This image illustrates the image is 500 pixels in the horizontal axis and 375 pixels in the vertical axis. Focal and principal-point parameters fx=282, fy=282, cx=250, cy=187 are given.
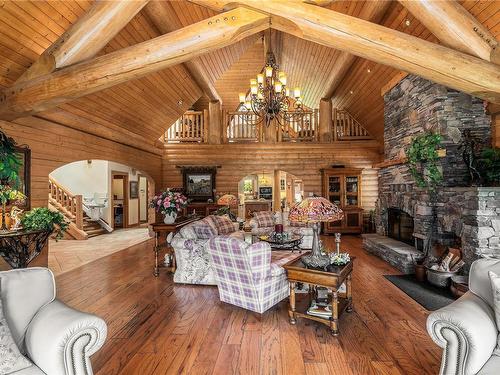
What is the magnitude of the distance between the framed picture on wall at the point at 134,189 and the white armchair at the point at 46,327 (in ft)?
34.5

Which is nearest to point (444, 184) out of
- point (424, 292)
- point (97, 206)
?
point (424, 292)

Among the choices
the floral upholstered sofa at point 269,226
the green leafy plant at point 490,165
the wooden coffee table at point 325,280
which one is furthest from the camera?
the floral upholstered sofa at point 269,226

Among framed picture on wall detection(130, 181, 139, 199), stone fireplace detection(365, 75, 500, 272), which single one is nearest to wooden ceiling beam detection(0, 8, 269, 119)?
stone fireplace detection(365, 75, 500, 272)

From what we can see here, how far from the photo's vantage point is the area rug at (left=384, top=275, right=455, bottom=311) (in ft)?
11.7

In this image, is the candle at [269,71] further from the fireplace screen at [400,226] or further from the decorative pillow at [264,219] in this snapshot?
the fireplace screen at [400,226]

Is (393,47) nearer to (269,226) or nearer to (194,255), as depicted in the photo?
(194,255)

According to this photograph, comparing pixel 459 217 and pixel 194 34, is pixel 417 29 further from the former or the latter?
pixel 194 34

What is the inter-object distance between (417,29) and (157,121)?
6351mm

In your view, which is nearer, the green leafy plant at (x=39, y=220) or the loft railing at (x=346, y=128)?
the green leafy plant at (x=39, y=220)

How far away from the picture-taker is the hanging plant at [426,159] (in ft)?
14.6

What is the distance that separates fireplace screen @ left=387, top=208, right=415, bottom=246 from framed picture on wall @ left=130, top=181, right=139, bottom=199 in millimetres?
9691

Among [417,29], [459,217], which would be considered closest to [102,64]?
[417,29]

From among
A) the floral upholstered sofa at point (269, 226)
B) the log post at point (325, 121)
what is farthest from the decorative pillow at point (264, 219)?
the log post at point (325, 121)

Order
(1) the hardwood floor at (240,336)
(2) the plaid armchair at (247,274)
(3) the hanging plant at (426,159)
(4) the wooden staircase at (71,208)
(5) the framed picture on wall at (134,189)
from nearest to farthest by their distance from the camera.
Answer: (1) the hardwood floor at (240,336)
(2) the plaid armchair at (247,274)
(3) the hanging plant at (426,159)
(4) the wooden staircase at (71,208)
(5) the framed picture on wall at (134,189)
